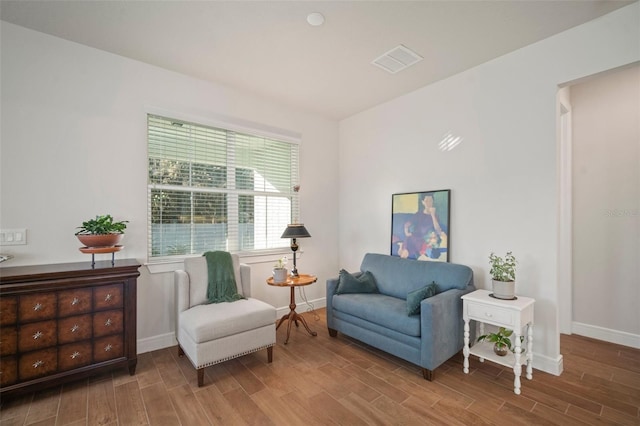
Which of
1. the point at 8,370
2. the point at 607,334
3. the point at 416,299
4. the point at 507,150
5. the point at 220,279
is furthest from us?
the point at 607,334

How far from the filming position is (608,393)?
2.23 m

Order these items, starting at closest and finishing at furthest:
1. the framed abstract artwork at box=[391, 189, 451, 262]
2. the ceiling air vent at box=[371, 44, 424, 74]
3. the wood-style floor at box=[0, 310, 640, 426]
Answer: the wood-style floor at box=[0, 310, 640, 426], the ceiling air vent at box=[371, 44, 424, 74], the framed abstract artwork at box=[391, 189, 451, 262]

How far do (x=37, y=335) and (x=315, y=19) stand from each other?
3144 mm

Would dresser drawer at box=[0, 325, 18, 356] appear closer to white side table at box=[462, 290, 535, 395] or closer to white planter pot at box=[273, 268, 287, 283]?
white planter pot at box=[273, 268, 287, 283]

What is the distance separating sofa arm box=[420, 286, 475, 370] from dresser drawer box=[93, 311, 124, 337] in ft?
8.24

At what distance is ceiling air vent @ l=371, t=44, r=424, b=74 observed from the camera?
277 cm

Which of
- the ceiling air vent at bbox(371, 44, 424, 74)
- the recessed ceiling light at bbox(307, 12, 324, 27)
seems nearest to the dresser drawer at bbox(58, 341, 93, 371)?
the recessed ceiling light at bbox(307, 12, 324, 27)

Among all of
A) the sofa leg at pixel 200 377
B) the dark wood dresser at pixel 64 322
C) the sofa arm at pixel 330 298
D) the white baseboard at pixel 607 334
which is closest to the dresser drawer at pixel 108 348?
the dark wood dresser at pixel 64 322

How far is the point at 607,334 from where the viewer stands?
3.15 metres

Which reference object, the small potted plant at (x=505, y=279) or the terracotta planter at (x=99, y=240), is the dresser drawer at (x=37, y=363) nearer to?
the terracotta planter at (x=99, y=240)

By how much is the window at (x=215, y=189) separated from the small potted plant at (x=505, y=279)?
2.54 meters

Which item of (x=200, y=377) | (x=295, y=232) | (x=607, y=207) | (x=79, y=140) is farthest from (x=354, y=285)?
(x=79, y=140)

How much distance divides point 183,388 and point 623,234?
4.46m

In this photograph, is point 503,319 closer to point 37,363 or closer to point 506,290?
point 506,290
